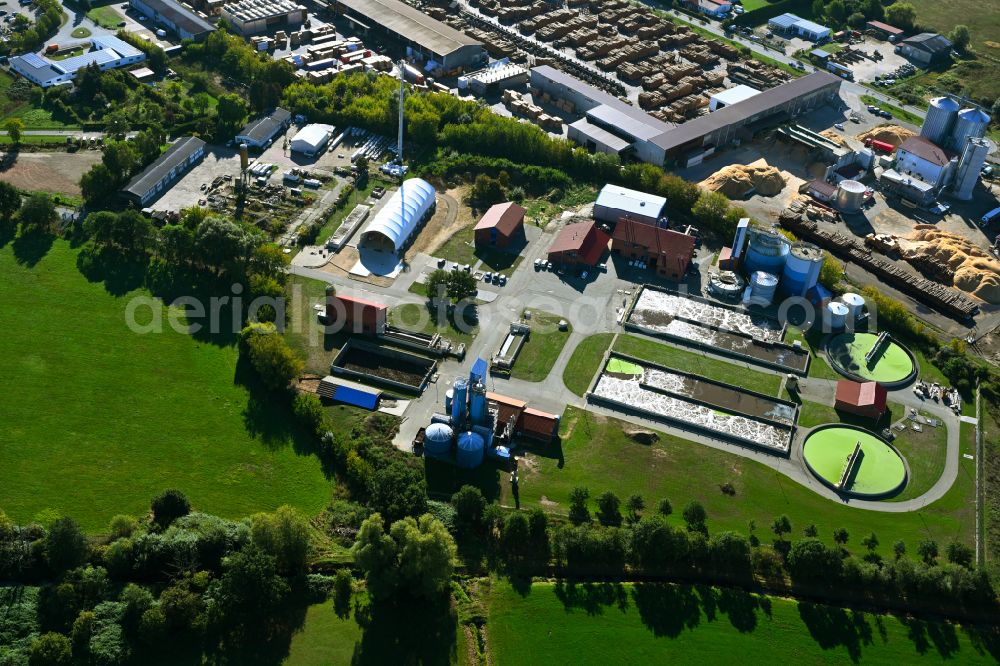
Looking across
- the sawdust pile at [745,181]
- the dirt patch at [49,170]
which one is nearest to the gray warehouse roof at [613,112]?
the sawdust pile at [745,181]

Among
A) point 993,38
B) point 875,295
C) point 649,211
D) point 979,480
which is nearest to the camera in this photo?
point 979,480

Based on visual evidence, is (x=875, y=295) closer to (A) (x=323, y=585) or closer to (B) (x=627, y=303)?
(B) (x=627, y=303)

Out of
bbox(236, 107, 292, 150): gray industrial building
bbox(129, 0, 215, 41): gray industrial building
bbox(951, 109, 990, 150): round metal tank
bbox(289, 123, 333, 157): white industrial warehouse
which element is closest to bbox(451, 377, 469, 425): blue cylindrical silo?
bbox(289, 123, 333, 157): white industrial warehouse

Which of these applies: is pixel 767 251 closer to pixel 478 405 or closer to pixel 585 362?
pixel 585 362

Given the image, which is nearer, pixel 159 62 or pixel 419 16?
pixel 159 62

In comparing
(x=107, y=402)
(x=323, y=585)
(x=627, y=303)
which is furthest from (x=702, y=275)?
(x=107, y=402)

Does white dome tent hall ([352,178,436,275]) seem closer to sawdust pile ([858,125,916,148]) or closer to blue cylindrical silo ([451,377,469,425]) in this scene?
blue cylindrical silo ([451,377,469,425])
